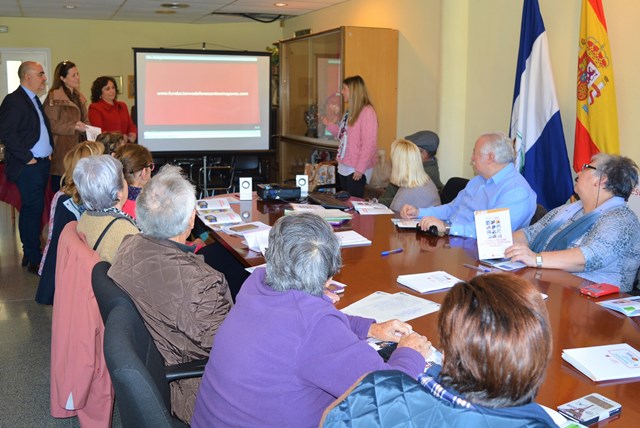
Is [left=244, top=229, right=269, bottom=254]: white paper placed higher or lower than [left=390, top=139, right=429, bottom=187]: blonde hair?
lower

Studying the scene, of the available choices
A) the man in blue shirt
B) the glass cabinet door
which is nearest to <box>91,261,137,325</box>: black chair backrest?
the man in blue shirt

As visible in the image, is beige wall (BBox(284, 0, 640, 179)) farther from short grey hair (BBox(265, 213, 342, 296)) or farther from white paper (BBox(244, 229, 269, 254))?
short grey hair (BBox(265, 213, 342, 296))

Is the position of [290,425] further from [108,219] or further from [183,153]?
[183,153]

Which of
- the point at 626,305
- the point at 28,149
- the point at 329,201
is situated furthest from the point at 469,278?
the point at 28,149

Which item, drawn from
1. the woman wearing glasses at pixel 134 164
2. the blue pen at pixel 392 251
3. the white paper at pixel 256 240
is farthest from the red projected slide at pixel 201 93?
the blue pen at pixel 392 251

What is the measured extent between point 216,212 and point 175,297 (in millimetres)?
2033

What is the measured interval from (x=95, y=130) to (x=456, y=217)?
331 centimetres

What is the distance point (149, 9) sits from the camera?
31.1 feet

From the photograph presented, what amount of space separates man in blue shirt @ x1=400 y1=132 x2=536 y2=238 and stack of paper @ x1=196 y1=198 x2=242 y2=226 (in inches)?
43.9

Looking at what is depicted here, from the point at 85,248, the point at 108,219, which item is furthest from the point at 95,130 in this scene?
the point at 85,248

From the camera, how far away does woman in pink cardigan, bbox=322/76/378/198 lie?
6.38m

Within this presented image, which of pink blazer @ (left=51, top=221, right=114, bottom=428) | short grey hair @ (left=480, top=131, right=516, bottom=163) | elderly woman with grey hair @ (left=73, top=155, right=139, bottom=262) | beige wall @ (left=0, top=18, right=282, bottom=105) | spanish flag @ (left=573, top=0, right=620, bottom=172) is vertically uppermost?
beige wall @ (left=0, top=18, right=282, bottom=105)

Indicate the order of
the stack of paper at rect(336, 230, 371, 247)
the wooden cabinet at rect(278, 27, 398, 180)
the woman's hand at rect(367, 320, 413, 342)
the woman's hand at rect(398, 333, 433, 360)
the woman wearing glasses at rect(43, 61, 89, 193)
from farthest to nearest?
the wooden cabinet at rect(278, 27, 398, 180)
the woman wearing glasses at rect(43, 61, 89, 193)
the stack of paper at rect(336, 230, 371, 247)
the woman's hand at rect(367, 320, 413, 342)
the woman's hand at rect(398, 333, 433, 360)

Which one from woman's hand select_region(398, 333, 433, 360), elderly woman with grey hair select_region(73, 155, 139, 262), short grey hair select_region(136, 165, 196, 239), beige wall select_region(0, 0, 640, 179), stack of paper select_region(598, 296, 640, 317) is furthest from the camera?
beige wall select_region(0, 0, 640, 179)
